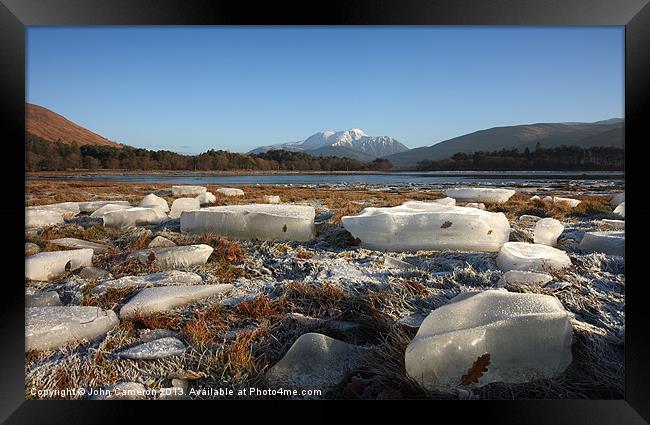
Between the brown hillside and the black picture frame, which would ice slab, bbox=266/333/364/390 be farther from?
the brown hillside

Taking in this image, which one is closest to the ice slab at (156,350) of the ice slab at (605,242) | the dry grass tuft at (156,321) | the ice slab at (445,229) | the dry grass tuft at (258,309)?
the dry grass tuft at (156,321)

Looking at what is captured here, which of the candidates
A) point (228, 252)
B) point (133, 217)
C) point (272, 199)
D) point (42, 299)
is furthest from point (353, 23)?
point (42, 299)

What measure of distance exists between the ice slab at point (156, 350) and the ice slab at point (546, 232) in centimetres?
250

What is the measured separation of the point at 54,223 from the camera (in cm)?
267

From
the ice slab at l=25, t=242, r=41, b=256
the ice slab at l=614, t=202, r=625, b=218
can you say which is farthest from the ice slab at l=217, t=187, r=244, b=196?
the ice slab at l=614, t=202, r=625, b=218

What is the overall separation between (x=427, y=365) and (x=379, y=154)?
1476 millimetres

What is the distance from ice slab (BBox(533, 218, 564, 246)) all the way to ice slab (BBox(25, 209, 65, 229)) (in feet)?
11.2

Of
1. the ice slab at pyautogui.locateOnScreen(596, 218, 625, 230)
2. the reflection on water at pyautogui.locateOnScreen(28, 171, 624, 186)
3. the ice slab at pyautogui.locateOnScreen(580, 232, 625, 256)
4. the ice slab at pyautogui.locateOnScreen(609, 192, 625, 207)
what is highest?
the reflection on water at pyautogui.locateOnScreen(28, 171, 624, 186)

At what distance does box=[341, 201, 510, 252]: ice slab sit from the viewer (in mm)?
2672

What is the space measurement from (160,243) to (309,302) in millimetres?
1241

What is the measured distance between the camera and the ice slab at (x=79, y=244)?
262cm

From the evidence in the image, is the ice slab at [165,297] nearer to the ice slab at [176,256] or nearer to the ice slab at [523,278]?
the ice slab at [176,256]
